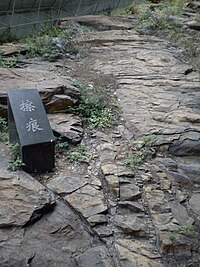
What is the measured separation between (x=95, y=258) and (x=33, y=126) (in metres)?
1.41

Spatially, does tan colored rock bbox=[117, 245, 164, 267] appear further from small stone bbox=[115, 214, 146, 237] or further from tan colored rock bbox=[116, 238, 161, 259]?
small stone bbox=[115, 214, 146, 237]

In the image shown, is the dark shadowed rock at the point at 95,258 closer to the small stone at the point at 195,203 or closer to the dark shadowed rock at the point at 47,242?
the dark shadowed rock at the point at 47,242

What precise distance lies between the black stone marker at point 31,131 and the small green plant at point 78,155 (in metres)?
0.29

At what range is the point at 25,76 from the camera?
558 centimetres

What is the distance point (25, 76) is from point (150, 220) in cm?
322

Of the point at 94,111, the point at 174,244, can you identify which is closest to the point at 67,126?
the point at 94,111

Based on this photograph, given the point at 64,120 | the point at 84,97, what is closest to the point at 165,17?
the point at 84,97

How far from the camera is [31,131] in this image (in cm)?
357

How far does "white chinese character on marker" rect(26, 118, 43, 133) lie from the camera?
11.8 feet

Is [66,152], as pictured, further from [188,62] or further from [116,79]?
[188,62]

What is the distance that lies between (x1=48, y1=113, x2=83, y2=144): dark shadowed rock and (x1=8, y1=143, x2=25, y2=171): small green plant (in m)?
0.68

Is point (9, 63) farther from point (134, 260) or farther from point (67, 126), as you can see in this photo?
point (134, 260)

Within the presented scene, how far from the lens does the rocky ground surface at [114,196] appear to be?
298 centimetres

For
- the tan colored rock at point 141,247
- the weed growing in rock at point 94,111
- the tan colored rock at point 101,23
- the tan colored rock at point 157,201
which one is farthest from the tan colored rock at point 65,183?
the tan colored rock at point 101,23
